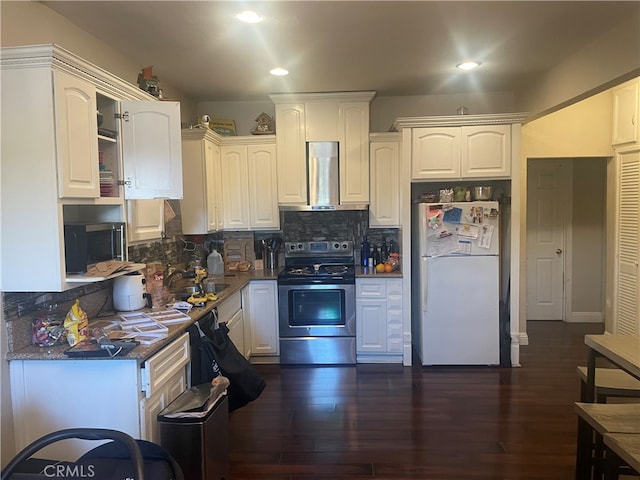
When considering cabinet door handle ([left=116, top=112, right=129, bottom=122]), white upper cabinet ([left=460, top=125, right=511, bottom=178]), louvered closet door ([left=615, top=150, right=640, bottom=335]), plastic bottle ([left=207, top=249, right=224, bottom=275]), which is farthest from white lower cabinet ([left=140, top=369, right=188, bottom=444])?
louvered closet door ([left=615, top=150, right=640, bottom=335])

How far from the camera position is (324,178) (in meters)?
4.48

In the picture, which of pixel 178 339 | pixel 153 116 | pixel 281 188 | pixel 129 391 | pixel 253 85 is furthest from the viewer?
pixel 281 188

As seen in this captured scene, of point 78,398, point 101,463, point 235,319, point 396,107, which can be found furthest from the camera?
point 396,107

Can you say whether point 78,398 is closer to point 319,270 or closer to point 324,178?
point 319,270

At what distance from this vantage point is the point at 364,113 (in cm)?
441

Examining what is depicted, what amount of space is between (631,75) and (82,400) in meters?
3.61

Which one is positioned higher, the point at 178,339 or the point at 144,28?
the point at 144,28

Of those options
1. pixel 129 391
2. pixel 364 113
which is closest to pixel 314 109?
pixel 364 113

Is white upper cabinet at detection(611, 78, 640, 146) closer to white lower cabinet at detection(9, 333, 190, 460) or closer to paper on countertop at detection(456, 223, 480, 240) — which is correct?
paper on countertop at detection(456, 223, 480, 240)

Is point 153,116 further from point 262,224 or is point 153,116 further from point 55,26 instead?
point 262,224

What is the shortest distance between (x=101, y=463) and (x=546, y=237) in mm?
5568

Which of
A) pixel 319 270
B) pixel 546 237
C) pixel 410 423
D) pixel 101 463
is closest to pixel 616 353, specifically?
pixel 410 423

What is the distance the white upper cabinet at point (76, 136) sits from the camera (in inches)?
80.5

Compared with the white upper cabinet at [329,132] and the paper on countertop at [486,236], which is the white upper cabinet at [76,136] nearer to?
the white upper cabinet at [329,132]
